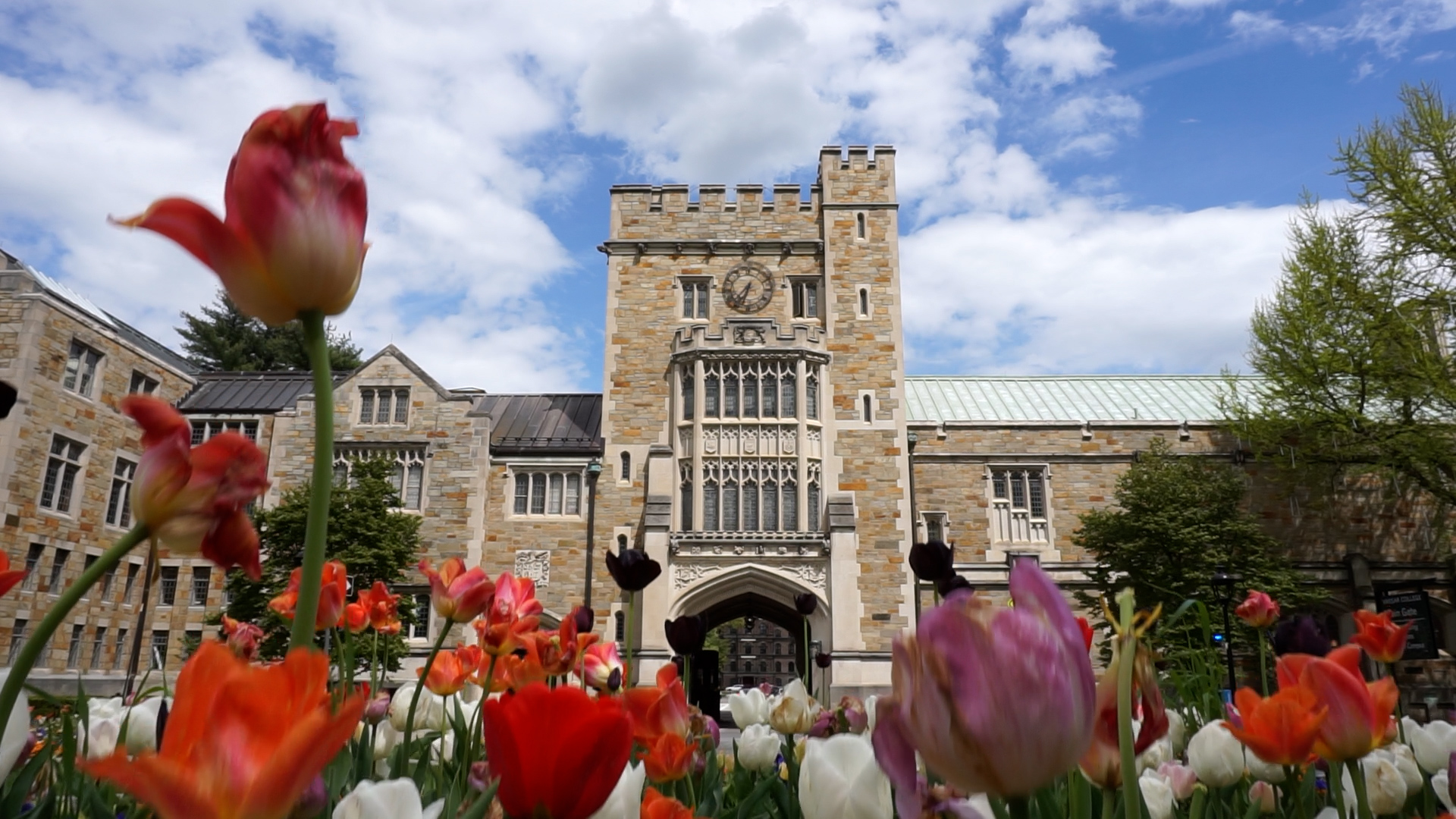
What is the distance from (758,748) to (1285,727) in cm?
116

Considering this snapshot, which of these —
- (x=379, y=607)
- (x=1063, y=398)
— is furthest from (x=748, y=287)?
(x=379, y=607)

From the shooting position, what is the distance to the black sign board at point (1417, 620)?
593cm

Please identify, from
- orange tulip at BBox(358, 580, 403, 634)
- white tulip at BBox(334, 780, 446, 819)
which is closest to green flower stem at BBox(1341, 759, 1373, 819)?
white tulip at BBox(334, 780, 446, 819)

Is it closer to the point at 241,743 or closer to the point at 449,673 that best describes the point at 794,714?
the point at 449,673

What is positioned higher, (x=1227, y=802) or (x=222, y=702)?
(x=222, y=702)

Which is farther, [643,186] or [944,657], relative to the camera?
[643,186]

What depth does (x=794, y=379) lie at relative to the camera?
19.9 metres

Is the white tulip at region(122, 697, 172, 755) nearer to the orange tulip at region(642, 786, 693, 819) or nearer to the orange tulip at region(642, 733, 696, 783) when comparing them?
the orange tulip at region(642, 733, 696, 783)

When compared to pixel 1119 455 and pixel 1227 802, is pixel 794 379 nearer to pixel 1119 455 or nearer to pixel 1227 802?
pixel 1119 455

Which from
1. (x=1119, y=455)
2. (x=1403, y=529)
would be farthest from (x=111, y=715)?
(x=1403, y=529)

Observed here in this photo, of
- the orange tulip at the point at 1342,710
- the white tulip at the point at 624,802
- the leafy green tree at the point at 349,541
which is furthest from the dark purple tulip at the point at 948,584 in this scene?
the leafy green tree at the point at 349,541

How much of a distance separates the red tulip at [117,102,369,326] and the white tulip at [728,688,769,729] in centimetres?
201

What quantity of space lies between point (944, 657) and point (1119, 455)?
24.5 metres

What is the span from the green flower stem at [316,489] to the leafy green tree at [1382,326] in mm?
18849
